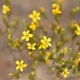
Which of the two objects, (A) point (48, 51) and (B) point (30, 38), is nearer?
(B) point (30, 38)

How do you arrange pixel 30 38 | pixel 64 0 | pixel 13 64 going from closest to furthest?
pixel 30 38, pixel 13 64, pixel 64 0

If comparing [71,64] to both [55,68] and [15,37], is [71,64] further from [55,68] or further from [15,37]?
[15,37]

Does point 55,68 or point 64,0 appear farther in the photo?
point 64,0

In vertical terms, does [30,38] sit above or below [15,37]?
below

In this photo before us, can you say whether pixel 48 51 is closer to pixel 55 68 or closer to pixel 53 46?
pixel 53 46

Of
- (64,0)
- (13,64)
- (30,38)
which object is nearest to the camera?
(30,38)

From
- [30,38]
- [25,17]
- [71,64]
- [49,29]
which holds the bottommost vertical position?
[71,64]

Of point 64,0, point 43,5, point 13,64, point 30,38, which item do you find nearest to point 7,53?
point 13,64

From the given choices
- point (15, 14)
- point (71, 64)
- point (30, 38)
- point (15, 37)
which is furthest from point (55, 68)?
point (15, 14)

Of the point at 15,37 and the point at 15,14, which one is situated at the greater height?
the point at 15,14
